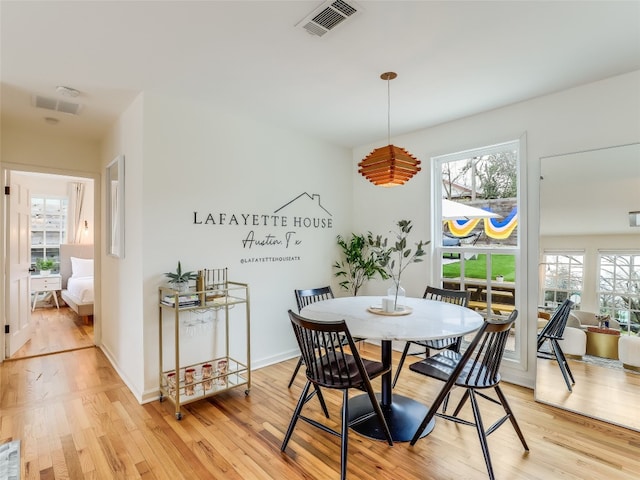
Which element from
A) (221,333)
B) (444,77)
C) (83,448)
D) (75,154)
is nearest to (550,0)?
(444,77)

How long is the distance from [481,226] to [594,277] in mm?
1060

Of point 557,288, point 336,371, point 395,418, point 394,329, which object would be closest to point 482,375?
point 394,329

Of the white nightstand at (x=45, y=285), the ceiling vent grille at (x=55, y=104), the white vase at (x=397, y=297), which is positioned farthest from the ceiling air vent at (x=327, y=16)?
the white nightstand at (x=45, y=285)

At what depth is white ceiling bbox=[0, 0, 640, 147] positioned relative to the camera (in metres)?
1.87

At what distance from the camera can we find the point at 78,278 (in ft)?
20.5

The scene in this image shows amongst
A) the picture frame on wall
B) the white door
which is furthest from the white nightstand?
the picture frame on wall

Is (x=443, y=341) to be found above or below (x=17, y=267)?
below

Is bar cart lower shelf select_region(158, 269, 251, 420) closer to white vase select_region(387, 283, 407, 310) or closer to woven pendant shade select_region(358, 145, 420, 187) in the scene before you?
white vase select_region(387, 283, 407, 310)

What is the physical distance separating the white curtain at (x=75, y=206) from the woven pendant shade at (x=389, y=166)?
22.0 ft

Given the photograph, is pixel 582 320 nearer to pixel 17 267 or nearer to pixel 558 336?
pixel 558 336

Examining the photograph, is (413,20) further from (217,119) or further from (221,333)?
(221,333)

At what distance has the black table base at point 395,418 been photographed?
91.1 inches

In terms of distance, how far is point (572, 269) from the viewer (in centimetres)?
283

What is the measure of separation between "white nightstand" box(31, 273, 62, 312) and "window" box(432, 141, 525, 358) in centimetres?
690
